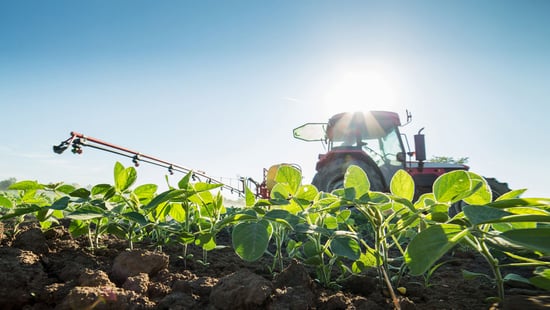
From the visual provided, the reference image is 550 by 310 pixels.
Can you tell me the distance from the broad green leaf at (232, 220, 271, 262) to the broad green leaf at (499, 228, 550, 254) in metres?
0.48

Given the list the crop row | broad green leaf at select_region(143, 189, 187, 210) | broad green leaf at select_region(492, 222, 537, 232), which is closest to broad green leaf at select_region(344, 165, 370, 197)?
the crop row

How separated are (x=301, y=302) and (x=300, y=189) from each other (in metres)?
0.34

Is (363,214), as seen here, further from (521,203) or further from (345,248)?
(521,203)

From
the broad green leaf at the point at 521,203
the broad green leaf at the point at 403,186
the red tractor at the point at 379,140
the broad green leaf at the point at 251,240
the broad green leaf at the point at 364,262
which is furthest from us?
the red tractor at the point at 379,140

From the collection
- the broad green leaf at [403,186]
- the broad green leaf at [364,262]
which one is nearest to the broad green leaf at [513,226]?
the broad green leaf at [403,186]

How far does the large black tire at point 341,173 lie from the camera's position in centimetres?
418

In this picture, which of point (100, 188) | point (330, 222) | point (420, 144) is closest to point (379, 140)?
point (420, 144)

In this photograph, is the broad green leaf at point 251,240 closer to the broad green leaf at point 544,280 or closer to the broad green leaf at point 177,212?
the broad green leaf at point 177,212

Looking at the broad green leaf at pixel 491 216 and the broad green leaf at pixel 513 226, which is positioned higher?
the broad green leaf at pixel 491 216

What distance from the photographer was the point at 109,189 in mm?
1022

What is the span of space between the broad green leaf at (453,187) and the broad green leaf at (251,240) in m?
0.42

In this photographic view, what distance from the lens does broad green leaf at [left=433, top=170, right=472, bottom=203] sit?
688 mm

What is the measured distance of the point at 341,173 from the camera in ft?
13.6

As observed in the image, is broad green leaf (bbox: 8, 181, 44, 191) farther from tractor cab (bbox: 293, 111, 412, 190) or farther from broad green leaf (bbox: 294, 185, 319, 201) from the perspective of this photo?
tractor cab (bbox: 293, 111, 412, 190)
